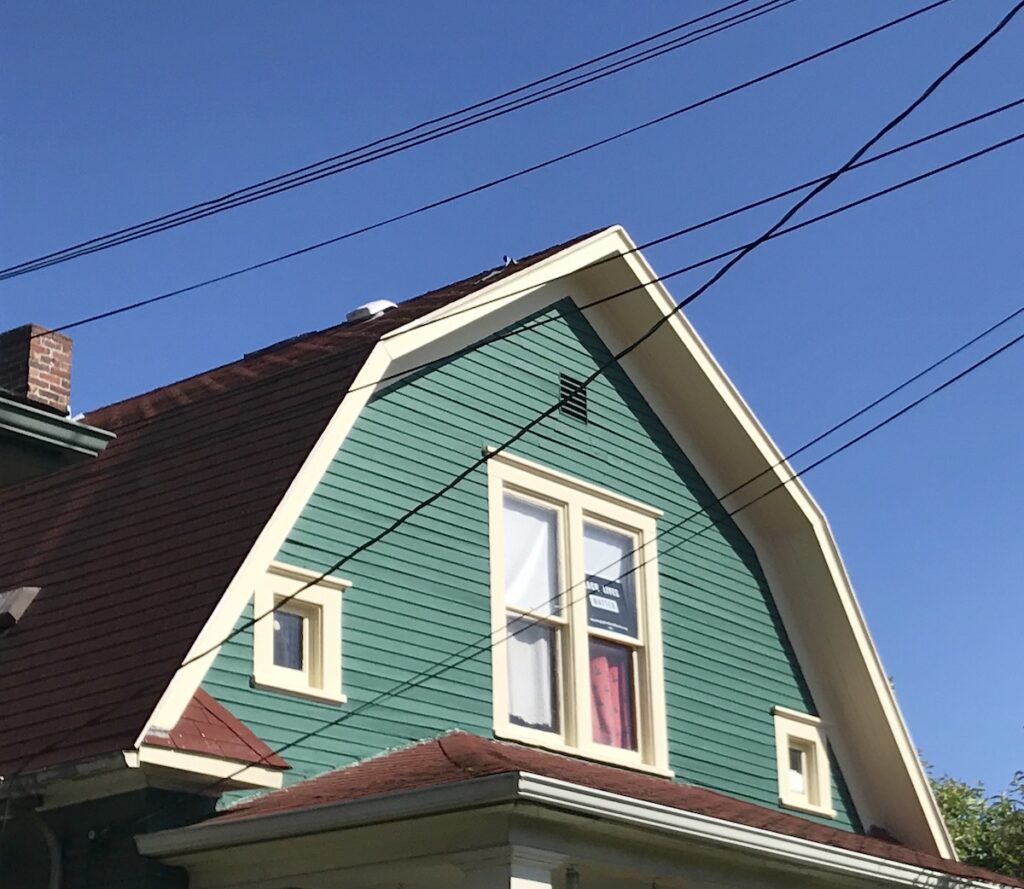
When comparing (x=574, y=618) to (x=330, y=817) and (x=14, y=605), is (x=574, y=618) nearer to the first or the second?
(x=14, y=605)

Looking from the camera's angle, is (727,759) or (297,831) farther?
(727,759)

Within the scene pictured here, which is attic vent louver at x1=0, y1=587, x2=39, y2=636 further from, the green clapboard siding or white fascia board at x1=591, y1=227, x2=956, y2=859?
white fascia board at x1=591, y1=227, x2=956, y2=859

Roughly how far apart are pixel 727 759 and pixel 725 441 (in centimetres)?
276

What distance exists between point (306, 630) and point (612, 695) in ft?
10.2

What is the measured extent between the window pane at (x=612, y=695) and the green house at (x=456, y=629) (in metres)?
0.03

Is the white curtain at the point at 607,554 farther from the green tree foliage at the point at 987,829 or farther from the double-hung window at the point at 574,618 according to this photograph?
the green tree foliage at the point at 987,829

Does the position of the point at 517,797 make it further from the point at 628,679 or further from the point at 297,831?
the point at 628,679

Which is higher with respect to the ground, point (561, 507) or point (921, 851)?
point (561, 507)

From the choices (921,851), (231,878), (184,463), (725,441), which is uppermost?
(725,441)

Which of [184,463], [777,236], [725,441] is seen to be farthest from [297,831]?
[725,441]

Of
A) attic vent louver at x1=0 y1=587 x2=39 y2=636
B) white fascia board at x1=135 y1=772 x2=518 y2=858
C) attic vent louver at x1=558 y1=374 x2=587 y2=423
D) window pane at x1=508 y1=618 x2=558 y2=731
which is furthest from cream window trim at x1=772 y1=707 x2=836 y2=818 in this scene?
attic vent louver at x1=0 y1=587 x2=39 y2=636

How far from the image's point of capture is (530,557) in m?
13.2

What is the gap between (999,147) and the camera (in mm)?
9898

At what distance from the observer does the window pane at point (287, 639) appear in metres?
11.1
